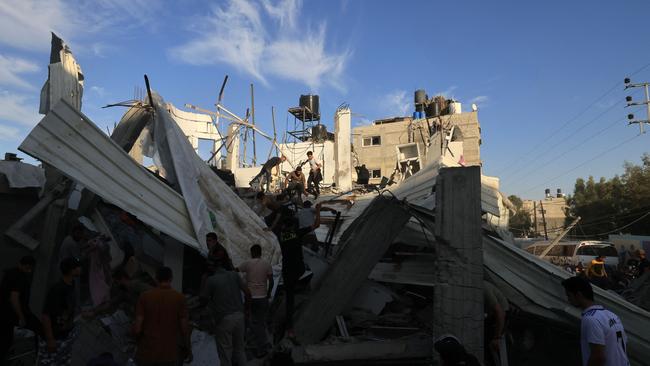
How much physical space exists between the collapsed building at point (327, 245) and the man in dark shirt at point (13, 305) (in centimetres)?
76

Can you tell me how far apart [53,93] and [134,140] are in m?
1.67

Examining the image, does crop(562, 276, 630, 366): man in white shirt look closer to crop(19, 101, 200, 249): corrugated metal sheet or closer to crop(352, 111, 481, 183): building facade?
crop(19, 101, 200, 249): corrugated metal sheet

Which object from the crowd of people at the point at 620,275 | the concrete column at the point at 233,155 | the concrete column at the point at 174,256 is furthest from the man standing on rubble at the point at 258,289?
the concrete column at the point at 233,155

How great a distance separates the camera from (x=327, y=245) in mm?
8227

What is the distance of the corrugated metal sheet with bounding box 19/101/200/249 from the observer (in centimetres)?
501

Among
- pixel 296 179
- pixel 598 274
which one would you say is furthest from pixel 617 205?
pixel 296 179

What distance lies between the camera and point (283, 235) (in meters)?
6.03

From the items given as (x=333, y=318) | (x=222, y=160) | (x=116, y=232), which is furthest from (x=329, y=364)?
(x=222, y=160)

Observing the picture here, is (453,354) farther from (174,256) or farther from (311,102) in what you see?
(311,102)

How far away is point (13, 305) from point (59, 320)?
0.47m

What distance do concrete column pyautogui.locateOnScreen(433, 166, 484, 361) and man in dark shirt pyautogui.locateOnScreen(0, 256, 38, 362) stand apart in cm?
441

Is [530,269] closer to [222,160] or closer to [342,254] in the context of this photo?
[342,254]

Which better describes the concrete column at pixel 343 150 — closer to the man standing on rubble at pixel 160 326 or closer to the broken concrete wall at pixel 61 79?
the broken concrete wall at pixel 61 79

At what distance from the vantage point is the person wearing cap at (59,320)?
420 cm
